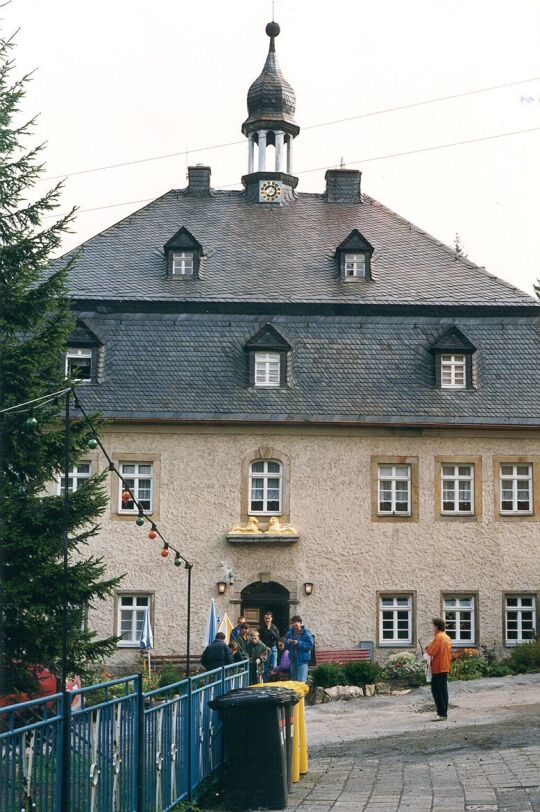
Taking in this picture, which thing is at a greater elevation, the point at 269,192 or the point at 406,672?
the point at 269,192

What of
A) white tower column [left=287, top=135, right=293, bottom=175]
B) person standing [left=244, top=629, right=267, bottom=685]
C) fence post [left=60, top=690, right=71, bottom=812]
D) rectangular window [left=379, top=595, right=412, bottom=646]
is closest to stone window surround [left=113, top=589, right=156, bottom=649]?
rectangular window [left=379, top=595, right=412, bottom=646]

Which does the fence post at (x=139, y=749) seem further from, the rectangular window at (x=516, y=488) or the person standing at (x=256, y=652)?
the rectangular window at (x=516, y=488)

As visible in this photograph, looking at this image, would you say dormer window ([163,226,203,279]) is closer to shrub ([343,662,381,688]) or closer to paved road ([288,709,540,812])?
shrub ([343,662,381,688])

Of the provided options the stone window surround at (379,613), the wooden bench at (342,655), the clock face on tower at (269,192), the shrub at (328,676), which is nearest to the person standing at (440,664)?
the shrub at (328,676)

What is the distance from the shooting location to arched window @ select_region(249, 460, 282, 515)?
94.2ft

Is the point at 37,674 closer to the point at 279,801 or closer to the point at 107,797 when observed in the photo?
the point at 279,801

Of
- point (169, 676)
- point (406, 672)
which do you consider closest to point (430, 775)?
point (406, 672)

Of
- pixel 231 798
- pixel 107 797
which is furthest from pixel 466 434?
pixel 107 797

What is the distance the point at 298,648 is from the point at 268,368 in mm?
8629

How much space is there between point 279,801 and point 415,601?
1726 centimetres

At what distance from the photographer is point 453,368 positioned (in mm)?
29312

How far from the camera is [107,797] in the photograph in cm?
909

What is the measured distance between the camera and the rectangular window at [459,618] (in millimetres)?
28547

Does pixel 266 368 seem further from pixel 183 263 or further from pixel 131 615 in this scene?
pixel 131 615
